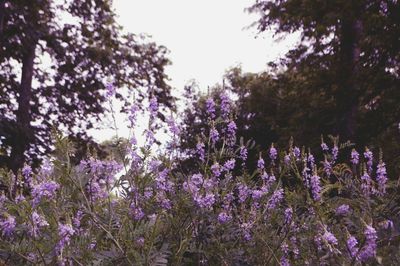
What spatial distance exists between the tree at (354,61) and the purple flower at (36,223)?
34.9 feet

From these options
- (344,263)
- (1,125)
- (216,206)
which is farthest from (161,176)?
(1,125)

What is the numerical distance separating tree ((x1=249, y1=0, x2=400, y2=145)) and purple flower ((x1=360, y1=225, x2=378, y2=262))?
402 inches

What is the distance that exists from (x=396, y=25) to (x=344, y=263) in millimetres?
10656

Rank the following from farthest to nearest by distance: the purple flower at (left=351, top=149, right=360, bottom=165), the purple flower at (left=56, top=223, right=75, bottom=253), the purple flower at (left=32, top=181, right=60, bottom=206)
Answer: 1. the purple flower at (left=351, top=149, right=360, bottom=165)
2. the purple flower at (left=32, top=181, right=60, bottom=206)
3. the purple flower at (left=56, top=223, right=75, bottom=253)

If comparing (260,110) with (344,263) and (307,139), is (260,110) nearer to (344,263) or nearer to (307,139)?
(307,139)

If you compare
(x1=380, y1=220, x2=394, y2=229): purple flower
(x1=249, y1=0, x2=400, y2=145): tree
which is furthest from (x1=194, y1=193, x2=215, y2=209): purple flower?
(x1=249, y1=0, x2=400, y2=145): tree

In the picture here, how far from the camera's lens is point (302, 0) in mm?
14148

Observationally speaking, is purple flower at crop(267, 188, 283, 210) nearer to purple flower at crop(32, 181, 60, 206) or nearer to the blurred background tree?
purple flower at crop(32, 181, 60, 206)

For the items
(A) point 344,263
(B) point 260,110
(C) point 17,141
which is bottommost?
(A) point 344,263

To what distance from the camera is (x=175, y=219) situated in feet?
12.7

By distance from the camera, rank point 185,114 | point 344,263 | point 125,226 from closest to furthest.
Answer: point 344,263 → point 125,226 → point 185,114

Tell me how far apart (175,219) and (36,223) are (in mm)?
982

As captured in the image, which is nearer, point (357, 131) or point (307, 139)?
point (357, 131)

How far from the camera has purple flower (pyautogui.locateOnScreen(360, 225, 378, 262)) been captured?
272cm
